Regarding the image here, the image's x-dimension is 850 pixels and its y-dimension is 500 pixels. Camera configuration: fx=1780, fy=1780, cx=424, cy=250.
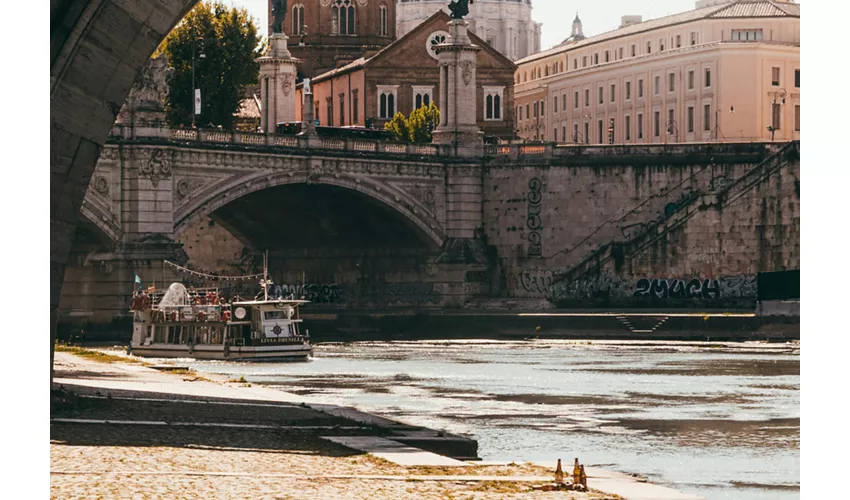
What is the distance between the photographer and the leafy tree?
105 m

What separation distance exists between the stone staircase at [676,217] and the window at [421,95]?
35101 millimetres

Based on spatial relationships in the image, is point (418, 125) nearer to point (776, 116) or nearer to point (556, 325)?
point (776, 116)

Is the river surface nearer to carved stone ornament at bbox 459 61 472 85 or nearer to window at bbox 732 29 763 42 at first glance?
carved stone ornament at bbox 459 61 472 85

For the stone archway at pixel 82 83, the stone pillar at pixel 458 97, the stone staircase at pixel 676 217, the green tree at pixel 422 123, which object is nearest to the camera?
the stone archway at pixel 82 83

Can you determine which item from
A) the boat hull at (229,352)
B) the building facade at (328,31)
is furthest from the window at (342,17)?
the boat hull at (229,352)

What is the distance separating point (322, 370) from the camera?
53844mm

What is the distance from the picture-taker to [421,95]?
11462 centimetres

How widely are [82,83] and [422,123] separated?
86.1 meters

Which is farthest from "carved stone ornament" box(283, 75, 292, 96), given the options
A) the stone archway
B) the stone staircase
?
the stone archway

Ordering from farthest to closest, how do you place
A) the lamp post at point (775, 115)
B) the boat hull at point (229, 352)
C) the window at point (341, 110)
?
the window at point (341, 110)
the lamp post at point (775, 115)
the boat hull at point (229, 352)

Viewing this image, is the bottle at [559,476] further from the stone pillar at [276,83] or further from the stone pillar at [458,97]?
the stone pillar at [276,83]

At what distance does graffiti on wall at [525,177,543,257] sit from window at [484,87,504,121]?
3302 centimetres

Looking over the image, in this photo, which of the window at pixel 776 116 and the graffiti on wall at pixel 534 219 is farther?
the window at pixel 776 116

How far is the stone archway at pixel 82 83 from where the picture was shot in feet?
62.8
